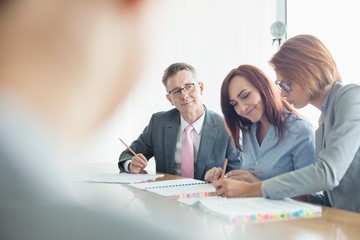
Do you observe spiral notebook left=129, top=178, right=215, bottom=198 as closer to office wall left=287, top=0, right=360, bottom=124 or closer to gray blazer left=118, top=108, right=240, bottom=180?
gray blazer left=118, top=108, right=240, bottom=180

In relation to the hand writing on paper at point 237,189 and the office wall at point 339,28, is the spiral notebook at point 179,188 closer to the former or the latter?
the hand writing on paper at point 237,189

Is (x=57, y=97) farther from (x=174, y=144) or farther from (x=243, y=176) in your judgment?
(x=243, y=176)

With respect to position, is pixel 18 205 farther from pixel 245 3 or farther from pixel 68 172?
pixel 245 3

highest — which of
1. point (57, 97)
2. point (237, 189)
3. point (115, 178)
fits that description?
point (57, 97)

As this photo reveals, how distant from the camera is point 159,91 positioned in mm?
3387

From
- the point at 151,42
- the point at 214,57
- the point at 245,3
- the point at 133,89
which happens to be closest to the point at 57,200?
the point at 133,89

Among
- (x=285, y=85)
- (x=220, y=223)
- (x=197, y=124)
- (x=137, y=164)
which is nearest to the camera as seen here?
(x=220, y=223)

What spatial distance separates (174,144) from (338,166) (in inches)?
46.1

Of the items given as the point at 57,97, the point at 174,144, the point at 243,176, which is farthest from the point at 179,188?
the point at 57,97

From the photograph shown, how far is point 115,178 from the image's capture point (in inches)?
75.7

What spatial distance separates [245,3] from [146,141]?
1914 mm

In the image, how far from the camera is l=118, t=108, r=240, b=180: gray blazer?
2.13 metres

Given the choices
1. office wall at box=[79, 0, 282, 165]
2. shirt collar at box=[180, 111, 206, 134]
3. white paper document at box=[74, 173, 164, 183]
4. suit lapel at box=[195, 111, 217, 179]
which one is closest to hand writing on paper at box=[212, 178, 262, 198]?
white paper document at box=[74, 173, 164, 183]

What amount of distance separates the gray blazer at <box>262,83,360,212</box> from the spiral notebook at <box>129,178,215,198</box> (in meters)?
0.28
